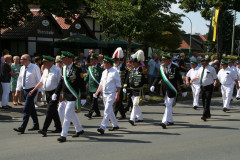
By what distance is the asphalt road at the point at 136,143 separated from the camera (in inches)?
263

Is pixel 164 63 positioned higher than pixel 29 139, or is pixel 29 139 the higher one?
pixel 164 63

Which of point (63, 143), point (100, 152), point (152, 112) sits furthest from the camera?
point (152, 112)

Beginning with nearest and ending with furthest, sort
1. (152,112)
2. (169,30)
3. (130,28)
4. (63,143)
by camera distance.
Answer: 1. (63,143)
2. (152,112)
3. (130,28)
4. (169,30)

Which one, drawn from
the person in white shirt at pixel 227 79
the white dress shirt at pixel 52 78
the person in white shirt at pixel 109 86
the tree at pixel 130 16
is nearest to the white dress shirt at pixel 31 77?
the white dress shirt at pixel 52 78

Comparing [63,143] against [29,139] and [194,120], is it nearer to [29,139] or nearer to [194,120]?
[29,139]

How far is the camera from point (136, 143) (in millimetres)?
7715

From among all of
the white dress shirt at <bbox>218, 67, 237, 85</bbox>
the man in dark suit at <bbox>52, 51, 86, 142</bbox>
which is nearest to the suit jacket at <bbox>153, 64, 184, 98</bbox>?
the man in dark suit at <bbox>52, 51, 86, 142</bbox>

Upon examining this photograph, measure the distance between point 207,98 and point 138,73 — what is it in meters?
2.47

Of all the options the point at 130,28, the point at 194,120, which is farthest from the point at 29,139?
the point at 130,28

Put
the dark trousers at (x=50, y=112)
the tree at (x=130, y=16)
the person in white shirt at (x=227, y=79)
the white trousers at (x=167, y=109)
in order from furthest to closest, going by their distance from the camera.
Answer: the tree at (x=130, y=16) → the person in white shirt at (x=227, y=79) → the white trousers at (x=167, y=109) → the dark trousers at (x=50, y=112)

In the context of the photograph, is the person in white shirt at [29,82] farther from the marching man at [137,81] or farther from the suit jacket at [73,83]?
the marching man at [137,81]

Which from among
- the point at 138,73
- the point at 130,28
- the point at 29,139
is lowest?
the point at 29,139

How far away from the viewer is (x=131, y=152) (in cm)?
694

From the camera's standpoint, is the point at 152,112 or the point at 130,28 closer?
the point at 152,112
